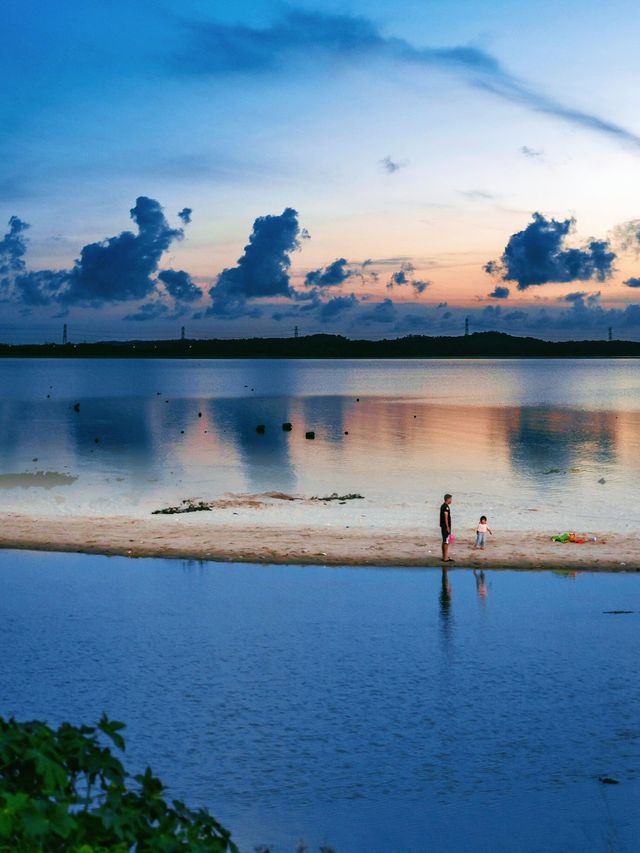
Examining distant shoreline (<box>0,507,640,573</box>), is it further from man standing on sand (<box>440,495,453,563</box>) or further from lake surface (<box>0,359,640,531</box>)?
lake surface (<box>0,359,640,531</box>)

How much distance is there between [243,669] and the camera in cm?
2283

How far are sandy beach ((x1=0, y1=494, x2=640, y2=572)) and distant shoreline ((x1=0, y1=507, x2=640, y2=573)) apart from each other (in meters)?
0.04

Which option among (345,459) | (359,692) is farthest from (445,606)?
(345,459)

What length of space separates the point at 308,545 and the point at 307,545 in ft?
0.13

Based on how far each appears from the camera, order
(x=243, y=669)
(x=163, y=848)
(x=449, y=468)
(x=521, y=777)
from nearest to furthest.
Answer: (x=163, y=848), (x=521, y=777), (x=243, y=669), (x=449, y=468)

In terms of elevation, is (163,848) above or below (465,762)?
above

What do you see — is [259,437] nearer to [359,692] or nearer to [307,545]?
[307,545]

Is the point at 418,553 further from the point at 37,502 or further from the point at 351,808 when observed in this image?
the point at 37,502

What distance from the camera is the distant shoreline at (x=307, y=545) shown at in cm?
3519

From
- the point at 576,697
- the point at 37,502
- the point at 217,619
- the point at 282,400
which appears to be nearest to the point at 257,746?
the point at 576,697

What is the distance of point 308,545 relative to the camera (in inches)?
1487

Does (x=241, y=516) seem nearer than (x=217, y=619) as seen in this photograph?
No

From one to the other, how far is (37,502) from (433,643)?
32809mm

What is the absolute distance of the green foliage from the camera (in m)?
7.08
